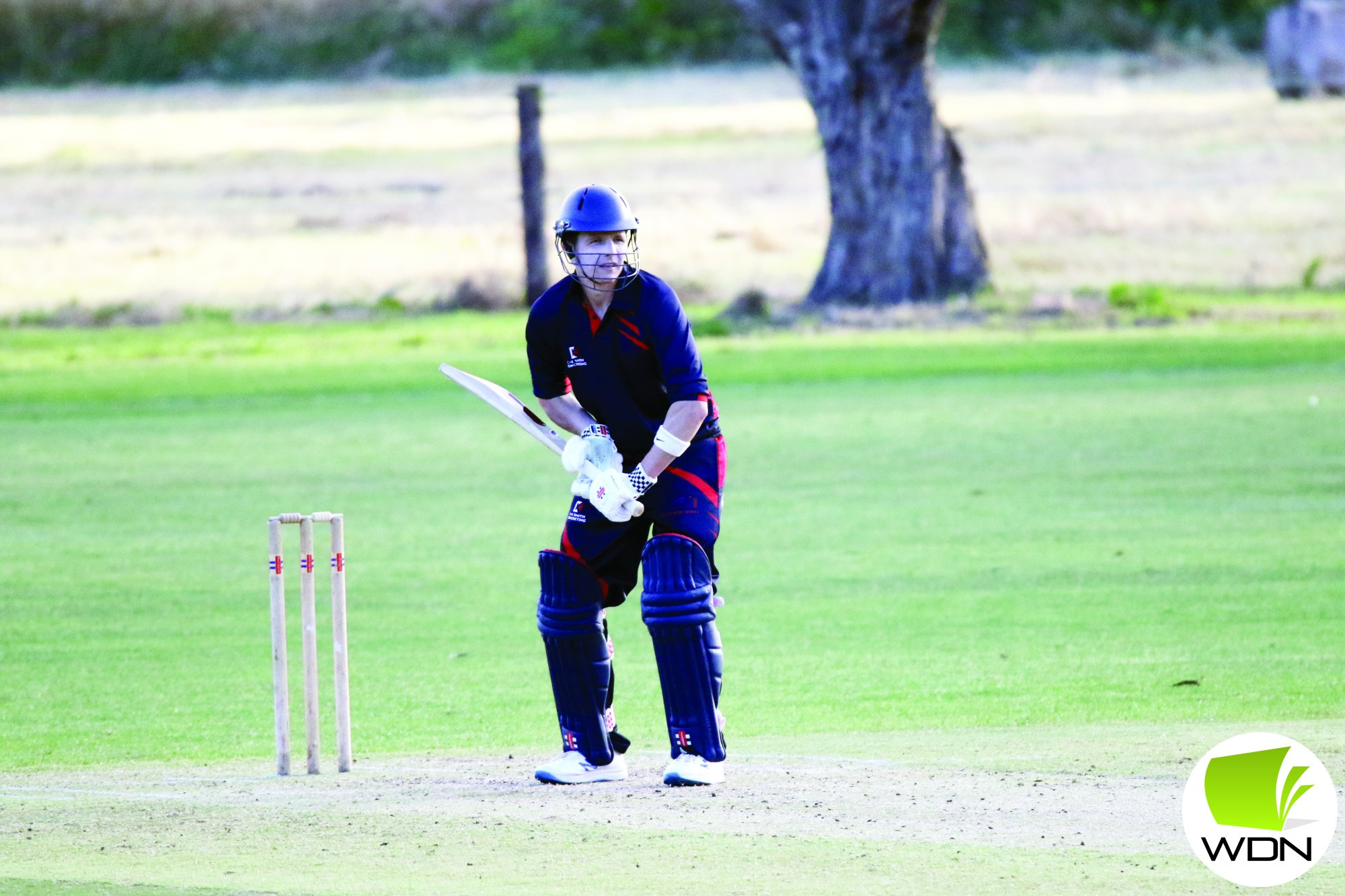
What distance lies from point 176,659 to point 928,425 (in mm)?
8818

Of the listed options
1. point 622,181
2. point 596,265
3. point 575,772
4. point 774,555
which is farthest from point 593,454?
point 622,181

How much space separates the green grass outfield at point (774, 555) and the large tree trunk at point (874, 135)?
4.25 m

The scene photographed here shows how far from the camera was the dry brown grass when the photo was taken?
33.5m

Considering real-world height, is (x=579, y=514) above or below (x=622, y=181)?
above

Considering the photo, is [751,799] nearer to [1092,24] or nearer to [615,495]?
[615,495]

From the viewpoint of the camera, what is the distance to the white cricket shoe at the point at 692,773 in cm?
636

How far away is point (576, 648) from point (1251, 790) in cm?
211

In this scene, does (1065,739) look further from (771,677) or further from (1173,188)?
(1173,188)

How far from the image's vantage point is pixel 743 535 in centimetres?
1225

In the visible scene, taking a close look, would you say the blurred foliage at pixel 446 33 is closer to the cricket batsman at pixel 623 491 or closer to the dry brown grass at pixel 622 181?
the dry brown grass at pixel 622 181

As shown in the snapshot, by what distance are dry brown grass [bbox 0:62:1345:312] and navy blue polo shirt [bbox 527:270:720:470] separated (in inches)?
869

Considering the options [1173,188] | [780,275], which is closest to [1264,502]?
[780,275]

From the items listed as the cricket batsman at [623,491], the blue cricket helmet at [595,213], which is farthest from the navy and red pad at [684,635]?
the blue cricket helmet at [595,213]

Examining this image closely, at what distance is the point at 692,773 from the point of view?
6367mm
